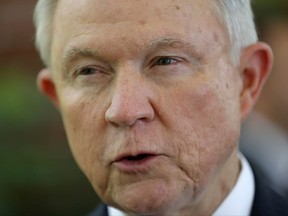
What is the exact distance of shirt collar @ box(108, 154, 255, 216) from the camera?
2.96m

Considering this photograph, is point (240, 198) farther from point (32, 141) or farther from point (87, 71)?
point (32, 141)

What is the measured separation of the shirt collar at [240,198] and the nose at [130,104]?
1.84ft

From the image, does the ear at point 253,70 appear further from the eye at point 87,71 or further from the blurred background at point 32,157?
the blurred background at point 32,157

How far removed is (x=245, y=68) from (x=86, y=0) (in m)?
0.70

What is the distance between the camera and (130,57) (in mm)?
2697

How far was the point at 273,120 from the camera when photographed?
6.16 metres

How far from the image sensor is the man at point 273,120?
556cm

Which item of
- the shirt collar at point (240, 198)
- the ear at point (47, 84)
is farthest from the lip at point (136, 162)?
the ear at point (47, 84)

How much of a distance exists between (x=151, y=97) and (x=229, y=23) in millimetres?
461

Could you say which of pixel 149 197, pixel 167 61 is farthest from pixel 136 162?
pixel 167 61

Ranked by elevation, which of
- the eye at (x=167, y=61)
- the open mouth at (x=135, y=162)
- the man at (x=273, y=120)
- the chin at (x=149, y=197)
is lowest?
the man at (x=273, y=120)

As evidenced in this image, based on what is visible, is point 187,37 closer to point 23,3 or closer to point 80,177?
point 80,177

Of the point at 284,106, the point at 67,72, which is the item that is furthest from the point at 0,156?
the point at 67,72

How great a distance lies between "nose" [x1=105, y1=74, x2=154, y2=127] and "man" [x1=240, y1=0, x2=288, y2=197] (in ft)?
9.09
